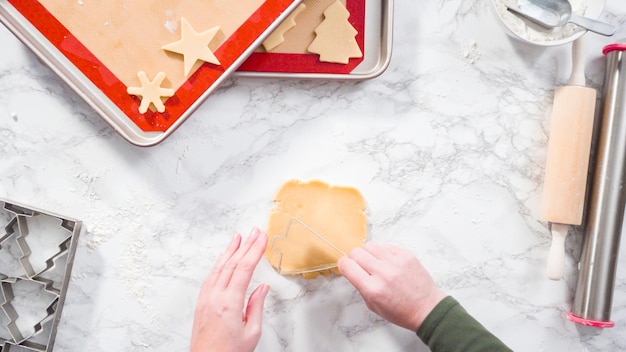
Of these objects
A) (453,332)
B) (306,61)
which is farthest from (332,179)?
(453,332)

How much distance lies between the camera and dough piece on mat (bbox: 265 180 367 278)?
90 centimetres

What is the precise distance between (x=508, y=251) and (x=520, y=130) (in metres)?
0.21

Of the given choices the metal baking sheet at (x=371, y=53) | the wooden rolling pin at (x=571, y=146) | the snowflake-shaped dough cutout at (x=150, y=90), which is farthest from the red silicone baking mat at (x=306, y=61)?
the wooden rolling pin at (x=571, y=146)

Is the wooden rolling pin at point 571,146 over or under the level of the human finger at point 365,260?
over

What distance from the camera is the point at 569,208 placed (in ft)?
2.94

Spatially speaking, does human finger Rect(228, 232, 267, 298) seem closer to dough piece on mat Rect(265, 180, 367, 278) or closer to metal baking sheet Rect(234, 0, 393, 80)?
dough piece on mat Rect(265, 180, 367, 278)

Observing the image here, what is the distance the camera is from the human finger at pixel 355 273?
2.76ft

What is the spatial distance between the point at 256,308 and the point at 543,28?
0.66m

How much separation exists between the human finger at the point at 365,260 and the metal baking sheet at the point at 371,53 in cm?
28

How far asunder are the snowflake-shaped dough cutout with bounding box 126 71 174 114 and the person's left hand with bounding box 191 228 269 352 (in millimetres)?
252

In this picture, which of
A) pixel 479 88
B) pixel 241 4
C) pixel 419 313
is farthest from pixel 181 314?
pixel 479 88

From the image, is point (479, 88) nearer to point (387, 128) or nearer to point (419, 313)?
point (387, 128)

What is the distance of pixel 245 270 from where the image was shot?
0.86 m

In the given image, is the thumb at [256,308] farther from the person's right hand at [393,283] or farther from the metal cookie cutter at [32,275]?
the metal cookie cutter at [32,275]
